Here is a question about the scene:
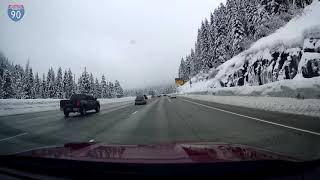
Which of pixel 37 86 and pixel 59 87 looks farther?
pixel 37 86

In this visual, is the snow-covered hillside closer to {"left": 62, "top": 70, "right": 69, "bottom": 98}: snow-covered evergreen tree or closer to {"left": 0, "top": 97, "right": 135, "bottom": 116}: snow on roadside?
{"left": 0, "top": 97, "right": 135, "bottom": 116}: snow on roadside

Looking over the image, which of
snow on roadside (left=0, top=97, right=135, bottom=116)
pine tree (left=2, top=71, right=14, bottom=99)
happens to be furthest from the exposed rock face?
pine tree (left=2, top=71, right=14, bottom=99)

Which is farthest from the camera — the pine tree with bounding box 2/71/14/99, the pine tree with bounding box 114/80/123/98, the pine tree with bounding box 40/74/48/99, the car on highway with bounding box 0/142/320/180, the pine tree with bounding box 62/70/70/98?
the pine tree with bounding box 114/80/123/98

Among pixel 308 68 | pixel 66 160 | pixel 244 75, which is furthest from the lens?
pixel 244 75

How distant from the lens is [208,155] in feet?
12.6

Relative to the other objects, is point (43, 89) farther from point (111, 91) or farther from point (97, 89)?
point (111, 91)

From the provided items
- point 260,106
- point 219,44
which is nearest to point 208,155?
point 260,106

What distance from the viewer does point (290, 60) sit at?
106 feet

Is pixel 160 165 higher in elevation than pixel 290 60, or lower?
lower

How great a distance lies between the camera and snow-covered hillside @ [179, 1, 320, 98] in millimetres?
18547


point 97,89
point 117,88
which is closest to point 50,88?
point 97,89

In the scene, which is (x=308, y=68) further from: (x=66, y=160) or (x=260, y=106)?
(x=66, y=160)

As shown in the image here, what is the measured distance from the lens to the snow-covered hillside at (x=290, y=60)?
18547 millimetres

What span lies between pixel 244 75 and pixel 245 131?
40.8 metres
